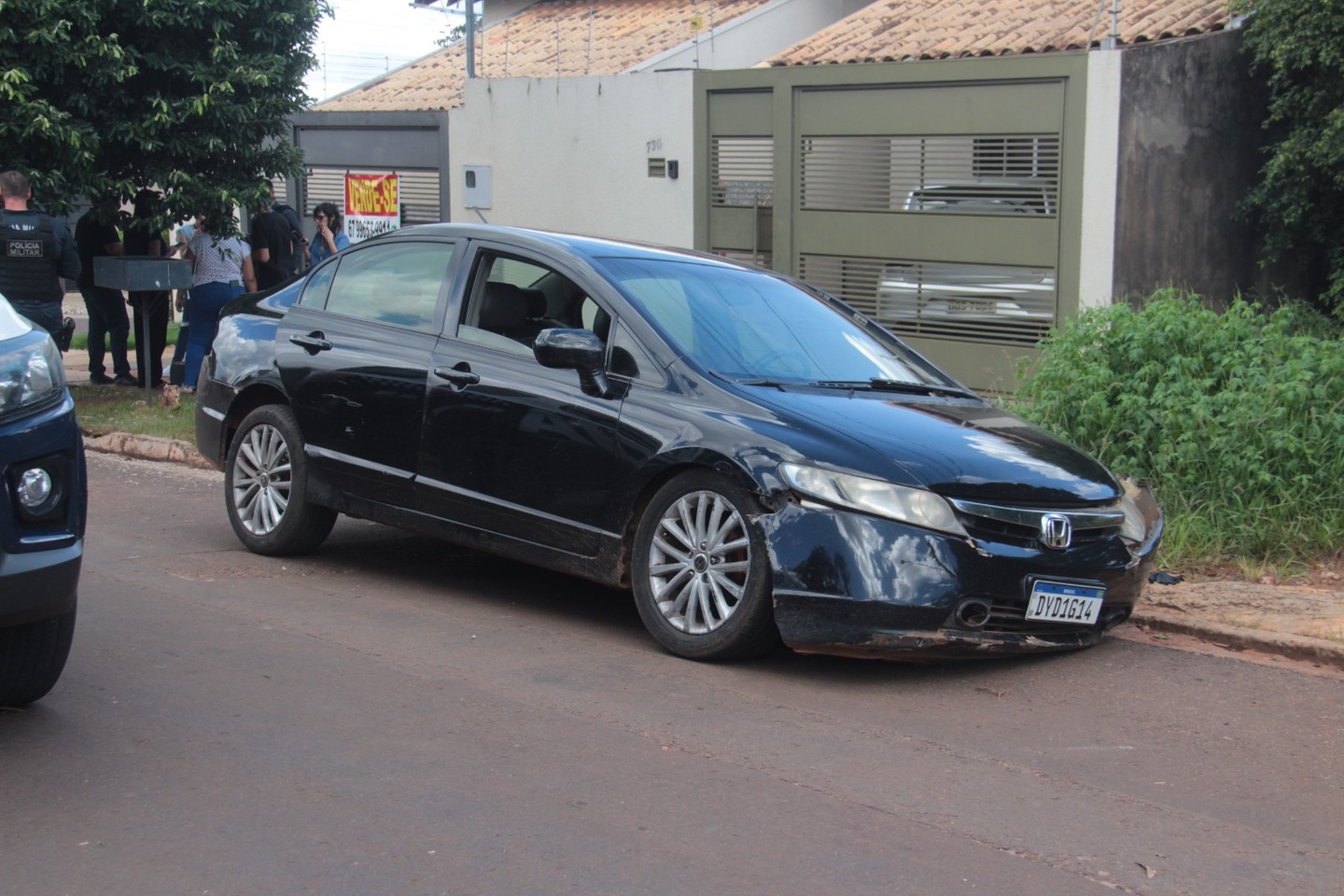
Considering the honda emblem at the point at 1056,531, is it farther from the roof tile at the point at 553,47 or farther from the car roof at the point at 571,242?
the roof tile at the point at 553,47

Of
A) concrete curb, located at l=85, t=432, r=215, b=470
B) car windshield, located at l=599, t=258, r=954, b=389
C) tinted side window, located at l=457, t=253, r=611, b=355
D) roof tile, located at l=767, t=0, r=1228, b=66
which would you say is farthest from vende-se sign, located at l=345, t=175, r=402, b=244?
car windshield, located at l=599, t=258, r=954, b=389

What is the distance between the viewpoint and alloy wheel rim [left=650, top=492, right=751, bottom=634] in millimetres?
5699

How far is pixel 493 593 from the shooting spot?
7051 millimetres

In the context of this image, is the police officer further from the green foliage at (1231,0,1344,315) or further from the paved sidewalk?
the green foliage at (1231,0,1344,315)

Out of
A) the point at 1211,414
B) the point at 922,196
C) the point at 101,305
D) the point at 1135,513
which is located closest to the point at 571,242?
the point at 1135,513

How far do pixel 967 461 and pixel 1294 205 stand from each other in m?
11.7

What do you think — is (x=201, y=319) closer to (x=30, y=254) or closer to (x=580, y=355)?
(x=30, y=254)

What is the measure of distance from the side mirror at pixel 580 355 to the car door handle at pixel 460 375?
1.48 feet

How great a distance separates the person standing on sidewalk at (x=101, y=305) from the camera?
14.5m

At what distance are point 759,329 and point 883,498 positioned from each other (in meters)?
1.40

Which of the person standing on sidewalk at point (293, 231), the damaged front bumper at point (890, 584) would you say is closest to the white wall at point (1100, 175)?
the person standing on sidewalk at point (293, 231)

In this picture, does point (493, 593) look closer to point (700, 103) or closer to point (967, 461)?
point (967, 461)

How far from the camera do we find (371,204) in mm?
24047

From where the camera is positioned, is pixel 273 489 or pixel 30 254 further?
pixel 30 254
